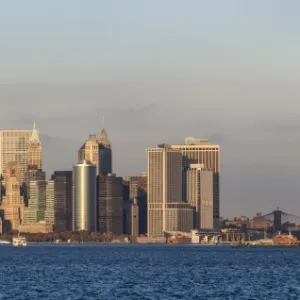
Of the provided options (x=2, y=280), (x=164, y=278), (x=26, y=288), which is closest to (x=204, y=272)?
(x=164, y=278)

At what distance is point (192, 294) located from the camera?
13038cm

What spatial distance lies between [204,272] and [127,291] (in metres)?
48.5

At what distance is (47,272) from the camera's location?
18262 centimetres

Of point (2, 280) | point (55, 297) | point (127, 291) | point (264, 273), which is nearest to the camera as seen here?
point (55, 297)

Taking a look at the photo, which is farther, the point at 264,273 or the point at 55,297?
the point at 264,273

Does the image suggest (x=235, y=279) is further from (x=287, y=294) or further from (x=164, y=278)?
(x=287, y=294)

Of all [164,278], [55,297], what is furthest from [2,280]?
[55,297]

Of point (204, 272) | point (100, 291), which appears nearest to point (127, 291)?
point (100, 291)

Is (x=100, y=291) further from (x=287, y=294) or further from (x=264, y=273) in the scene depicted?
(x=264, y=273)

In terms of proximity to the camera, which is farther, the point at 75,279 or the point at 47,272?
the point at 47,272

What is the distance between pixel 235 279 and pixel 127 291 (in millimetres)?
27105

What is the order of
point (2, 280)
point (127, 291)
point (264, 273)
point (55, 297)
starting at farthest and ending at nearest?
point (264, 273), point (2, 280), point (127, 291), point (55, 297)

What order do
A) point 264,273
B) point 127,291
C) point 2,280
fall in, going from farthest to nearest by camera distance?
1. point 264,273
2. point 2,280
3. point 127,291

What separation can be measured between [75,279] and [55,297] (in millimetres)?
32597
